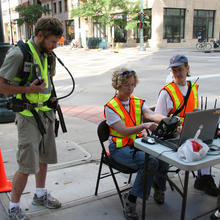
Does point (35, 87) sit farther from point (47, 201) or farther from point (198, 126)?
point (198, 126)

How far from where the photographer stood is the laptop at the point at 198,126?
7.36ft

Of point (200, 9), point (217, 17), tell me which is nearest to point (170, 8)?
point (200, 9)

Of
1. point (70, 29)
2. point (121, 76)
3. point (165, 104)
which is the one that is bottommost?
point (165, 104)

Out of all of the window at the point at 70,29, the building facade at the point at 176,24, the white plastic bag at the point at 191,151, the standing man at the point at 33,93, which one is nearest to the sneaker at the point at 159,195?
the white plastic bag at the point at 191,151

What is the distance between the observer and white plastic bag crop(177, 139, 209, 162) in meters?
2.18

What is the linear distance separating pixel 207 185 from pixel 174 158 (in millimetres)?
1376

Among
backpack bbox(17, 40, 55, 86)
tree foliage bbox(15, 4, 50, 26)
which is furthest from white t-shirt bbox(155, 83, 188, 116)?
tree foliage bbox(15, 4, 50, 26)

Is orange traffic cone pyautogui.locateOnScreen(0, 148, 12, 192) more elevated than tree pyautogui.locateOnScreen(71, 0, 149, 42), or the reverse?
tree pyautogui.locateOnScreen(71, 0, 149, 42)

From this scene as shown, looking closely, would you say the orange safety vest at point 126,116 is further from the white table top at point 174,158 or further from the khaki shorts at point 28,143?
the khaki shorts at point 28,143

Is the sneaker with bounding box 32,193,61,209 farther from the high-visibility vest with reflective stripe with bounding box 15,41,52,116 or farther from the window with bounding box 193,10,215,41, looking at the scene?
the window with bounding box 193,10,215,41

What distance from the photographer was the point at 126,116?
298 cm

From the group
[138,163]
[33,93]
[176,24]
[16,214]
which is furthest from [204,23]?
[16,214]

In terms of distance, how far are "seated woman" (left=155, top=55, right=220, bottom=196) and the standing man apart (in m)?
1.25

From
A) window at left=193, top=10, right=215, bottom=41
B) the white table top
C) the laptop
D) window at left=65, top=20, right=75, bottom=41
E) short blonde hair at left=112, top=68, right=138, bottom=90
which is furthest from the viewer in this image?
window at left=65, top=20, right=75, bottom=41
